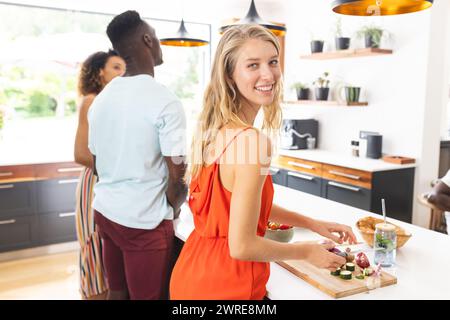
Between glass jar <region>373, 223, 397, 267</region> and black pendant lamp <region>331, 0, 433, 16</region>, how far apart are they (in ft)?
2.68

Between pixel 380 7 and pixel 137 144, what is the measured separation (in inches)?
43.4

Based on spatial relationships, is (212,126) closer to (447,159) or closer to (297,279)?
(297,279)

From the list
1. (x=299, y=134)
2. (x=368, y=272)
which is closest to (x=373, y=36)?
(x=299, y=134)

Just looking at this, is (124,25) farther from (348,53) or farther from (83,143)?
(348,53)

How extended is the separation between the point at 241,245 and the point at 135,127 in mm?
778

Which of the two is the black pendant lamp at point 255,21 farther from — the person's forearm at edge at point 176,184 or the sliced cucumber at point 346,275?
the sliced cucumber at point 346,275

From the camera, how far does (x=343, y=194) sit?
12.7 feet

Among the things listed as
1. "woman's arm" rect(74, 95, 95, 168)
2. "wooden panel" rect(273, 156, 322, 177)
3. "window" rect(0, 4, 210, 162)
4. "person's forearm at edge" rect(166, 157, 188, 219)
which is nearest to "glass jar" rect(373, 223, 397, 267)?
"person's forearm at edge" rect(166, 157, 188, 219)

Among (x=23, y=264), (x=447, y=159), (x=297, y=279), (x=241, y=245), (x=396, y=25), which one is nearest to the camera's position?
(x=241, y=245)

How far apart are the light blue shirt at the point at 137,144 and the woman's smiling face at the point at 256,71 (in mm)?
513

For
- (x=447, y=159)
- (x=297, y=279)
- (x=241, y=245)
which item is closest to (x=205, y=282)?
(x=241, y=245)

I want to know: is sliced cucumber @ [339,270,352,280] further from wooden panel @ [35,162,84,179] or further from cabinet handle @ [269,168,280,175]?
wooden panel @ [35,162,84,179]

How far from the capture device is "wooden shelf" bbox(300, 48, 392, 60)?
3.99 metres

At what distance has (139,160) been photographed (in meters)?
1.75
